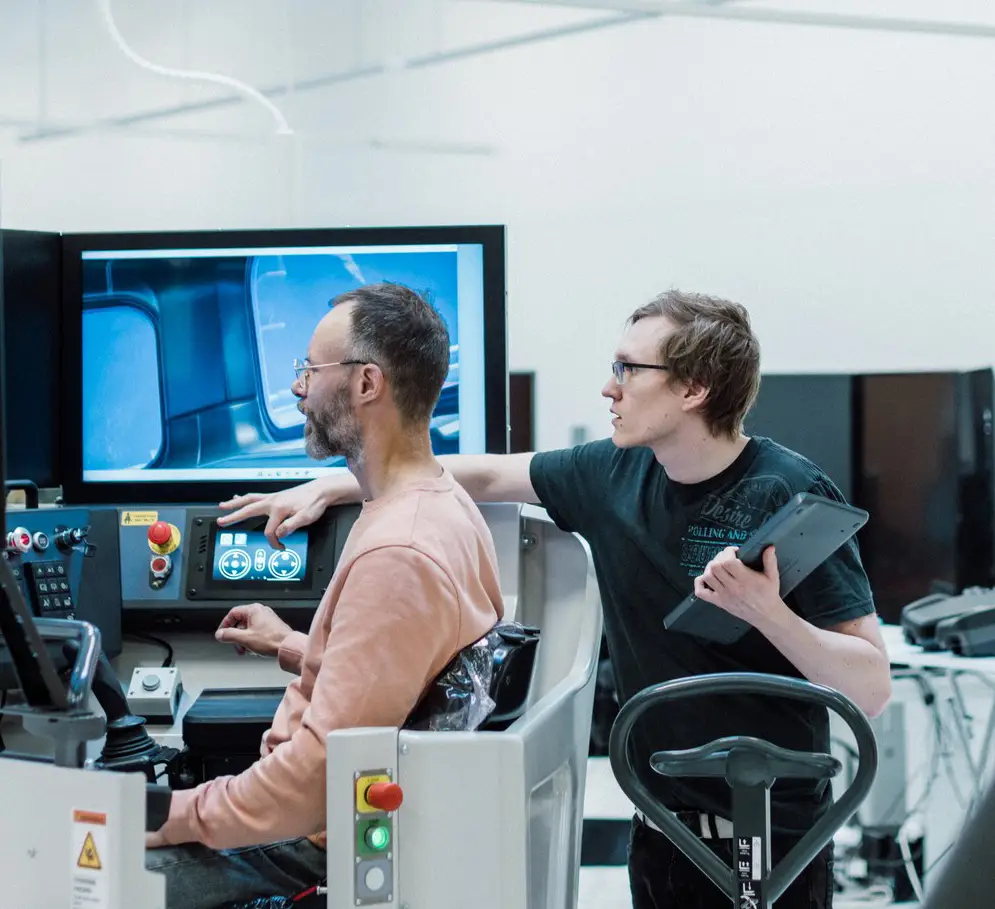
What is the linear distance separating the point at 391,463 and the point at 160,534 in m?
0.74

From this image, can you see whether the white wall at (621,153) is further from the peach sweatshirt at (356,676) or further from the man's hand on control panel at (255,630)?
the peach sweatshirt at (356,676)

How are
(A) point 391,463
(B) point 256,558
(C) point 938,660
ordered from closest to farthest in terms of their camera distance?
(A) point 391,463 → (B) point 256,558 → (C) point 938,660

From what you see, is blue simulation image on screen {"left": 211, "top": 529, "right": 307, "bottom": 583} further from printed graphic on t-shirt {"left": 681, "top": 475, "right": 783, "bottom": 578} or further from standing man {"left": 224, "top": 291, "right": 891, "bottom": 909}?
printed graphic on t-shirt {"left": 681, "top": 475, "right": 783, "bottom": 578}

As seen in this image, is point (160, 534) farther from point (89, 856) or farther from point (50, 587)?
point (89, 856)

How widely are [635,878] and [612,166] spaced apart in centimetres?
329

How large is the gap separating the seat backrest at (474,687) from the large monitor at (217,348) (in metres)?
0.79

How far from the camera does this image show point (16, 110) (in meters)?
4.27

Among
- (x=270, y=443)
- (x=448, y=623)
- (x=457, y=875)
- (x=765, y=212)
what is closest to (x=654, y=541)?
(x=448, y=623)

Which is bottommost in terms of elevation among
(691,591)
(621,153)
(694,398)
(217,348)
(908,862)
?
(908,862)

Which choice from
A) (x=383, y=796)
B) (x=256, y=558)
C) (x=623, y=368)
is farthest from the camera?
(x=256, y=558)

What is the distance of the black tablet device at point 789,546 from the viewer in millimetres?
1723

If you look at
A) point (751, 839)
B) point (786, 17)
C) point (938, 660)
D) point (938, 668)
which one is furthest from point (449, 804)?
point (786, 17)

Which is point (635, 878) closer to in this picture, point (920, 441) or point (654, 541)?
point (654, 541)

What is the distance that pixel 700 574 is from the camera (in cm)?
205
